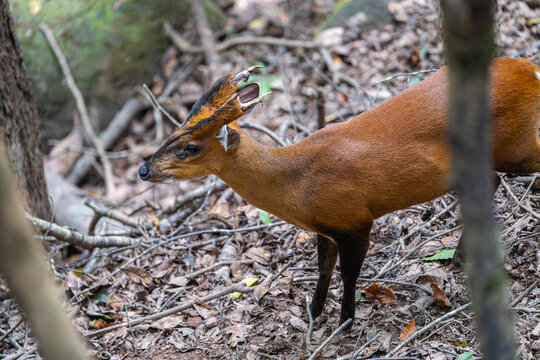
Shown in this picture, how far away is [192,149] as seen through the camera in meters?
3.66

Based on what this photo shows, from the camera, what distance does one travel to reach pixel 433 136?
3.57 metres

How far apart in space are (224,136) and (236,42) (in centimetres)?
559

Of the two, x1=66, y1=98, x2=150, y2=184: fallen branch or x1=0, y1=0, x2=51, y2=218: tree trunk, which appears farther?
x1=66, y1=98, x2=150, y2=184: fallen branch

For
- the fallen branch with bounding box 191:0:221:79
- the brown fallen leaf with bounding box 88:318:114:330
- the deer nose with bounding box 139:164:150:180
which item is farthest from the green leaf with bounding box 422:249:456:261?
the fallen branch with bounding box 191:0:221:79

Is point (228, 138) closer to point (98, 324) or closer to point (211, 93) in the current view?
point (211, 93)

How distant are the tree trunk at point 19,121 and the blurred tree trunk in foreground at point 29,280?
3.73 meters

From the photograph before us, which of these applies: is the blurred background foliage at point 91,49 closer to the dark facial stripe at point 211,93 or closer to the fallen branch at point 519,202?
the dark facial stripe at point 211,93

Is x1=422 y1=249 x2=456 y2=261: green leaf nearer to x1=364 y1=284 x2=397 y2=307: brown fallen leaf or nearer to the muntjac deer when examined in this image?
x1=364 y1=284 x2=397 y2=307: brown fallen leaf

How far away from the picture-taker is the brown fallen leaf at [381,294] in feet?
13.6

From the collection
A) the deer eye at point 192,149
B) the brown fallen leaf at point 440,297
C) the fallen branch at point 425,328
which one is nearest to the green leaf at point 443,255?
the brown fallen leaf at point 440,297

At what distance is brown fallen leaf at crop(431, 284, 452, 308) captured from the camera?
3.91 meters

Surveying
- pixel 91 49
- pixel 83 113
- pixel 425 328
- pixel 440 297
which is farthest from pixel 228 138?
pixel 91 49

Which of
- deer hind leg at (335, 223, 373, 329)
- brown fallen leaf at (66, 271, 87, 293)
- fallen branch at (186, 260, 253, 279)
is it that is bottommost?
fallen branch at (186, 260, 253, 279)

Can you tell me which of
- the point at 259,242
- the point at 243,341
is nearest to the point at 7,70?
the point at 259,242
